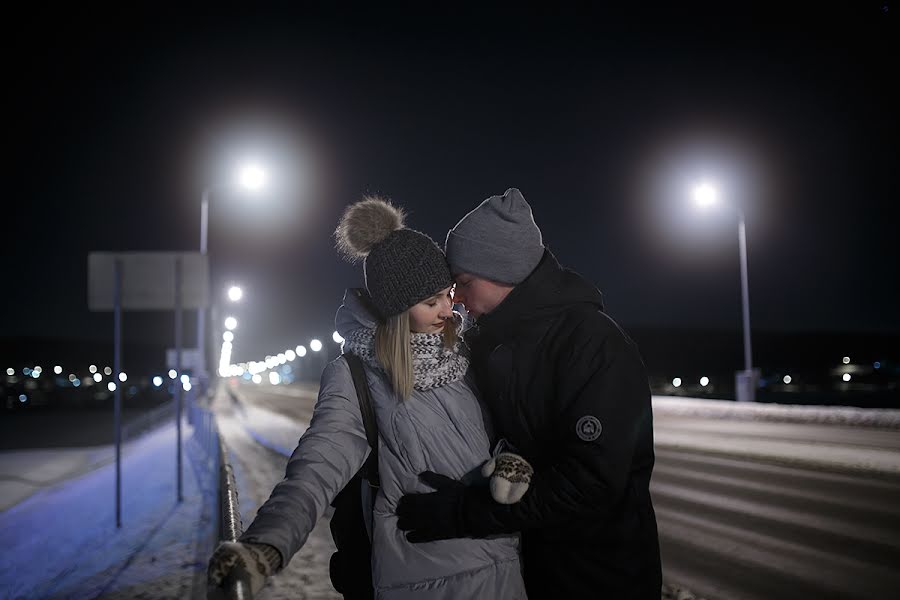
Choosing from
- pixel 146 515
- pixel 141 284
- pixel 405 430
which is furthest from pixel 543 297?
pixel 146 515

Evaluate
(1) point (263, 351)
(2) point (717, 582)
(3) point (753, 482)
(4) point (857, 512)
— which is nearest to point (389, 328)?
(2) point (717, 582)

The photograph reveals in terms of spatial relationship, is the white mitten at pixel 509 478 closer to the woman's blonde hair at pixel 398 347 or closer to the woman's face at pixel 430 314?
the woman's blonde hair at pixel 398 347

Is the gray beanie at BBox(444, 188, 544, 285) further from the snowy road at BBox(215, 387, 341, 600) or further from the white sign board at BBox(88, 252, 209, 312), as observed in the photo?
the white sign board at BBox(88, 252, 209, 312)

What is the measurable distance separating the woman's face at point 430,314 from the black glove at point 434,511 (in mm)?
490

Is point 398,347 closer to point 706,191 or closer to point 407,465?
point 407,465

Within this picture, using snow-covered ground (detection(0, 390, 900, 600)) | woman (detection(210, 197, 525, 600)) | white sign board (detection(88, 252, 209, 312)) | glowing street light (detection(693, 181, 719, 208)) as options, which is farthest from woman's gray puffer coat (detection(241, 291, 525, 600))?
glowing street light (detection(693, 181, 719, 208))

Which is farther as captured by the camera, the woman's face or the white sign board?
the white sign board

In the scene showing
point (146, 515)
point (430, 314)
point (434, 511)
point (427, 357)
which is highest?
point (430, 314)

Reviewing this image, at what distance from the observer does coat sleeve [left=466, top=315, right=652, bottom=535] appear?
2244 millimetres

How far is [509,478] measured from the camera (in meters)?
2.21

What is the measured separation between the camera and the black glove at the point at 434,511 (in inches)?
90.0

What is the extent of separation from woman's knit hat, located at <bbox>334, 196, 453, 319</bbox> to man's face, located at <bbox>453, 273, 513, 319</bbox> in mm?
67

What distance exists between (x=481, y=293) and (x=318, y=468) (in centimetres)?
82

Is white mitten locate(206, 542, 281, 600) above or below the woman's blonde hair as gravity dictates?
below
